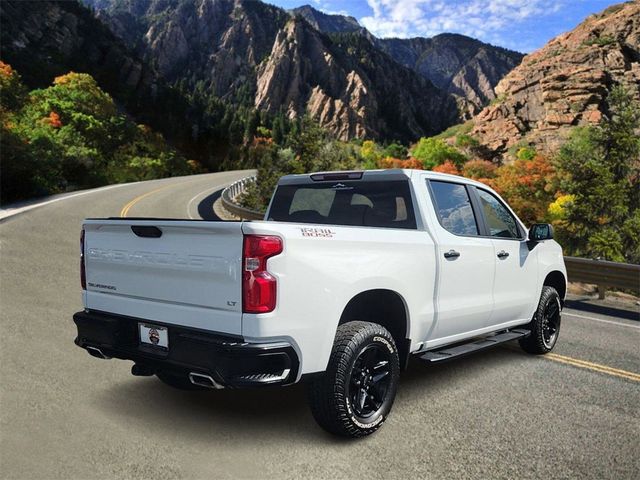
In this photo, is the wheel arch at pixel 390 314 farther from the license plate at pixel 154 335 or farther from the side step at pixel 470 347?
the license plate at pixel 154 335

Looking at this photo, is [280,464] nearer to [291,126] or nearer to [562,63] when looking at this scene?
[562,63]

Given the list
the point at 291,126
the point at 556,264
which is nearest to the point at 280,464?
the point at 556,264

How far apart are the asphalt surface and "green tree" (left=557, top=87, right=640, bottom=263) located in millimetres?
16896

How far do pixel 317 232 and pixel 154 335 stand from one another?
1.31m

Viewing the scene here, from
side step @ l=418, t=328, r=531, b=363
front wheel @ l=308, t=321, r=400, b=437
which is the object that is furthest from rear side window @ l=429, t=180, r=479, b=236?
front wheel @ l=308, t=321, r=400, b=437

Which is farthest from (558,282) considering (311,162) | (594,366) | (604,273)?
(311,162)

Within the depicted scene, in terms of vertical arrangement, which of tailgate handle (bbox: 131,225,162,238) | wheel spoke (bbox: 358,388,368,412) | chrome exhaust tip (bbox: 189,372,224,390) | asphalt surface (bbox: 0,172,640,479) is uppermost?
tailgate handle (bbox: 131,225,162,238)

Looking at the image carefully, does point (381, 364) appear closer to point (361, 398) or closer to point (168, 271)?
point (361, 398)

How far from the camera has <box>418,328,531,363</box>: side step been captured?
13.5 ft

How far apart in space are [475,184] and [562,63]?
79.6 meters

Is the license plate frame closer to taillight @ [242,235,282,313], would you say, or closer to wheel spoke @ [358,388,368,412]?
taillight @ [242,235,282,313]

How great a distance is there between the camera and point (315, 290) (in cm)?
319

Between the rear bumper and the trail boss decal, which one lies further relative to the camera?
the trail boss decal

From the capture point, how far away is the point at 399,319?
3971 mm
